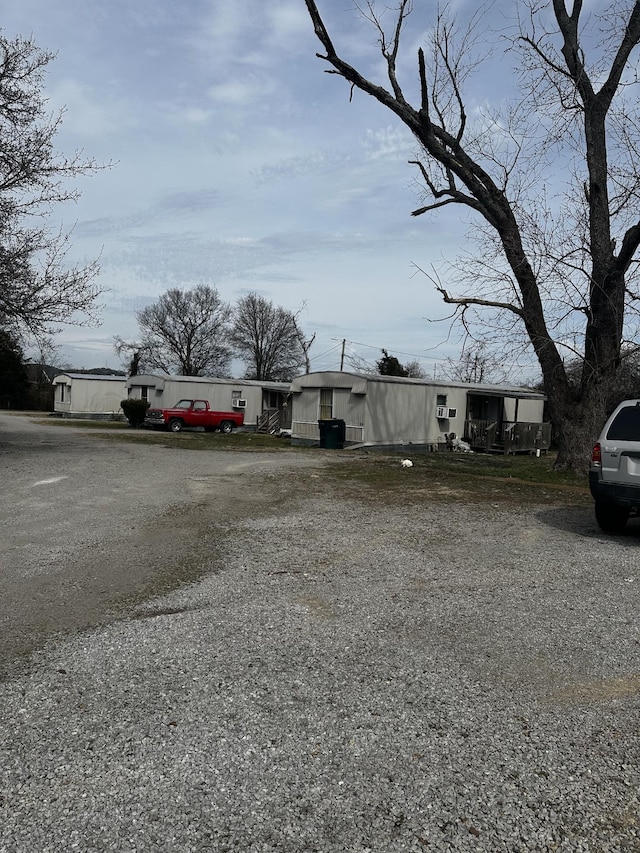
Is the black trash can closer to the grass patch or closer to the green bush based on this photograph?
the grass patch

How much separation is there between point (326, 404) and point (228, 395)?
1094 cm

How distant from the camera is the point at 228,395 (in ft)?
110

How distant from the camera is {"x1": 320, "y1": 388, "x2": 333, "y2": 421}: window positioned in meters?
23.6

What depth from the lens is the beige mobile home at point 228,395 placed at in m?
32.9

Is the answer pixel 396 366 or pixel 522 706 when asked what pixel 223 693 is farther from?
pixel 396 366

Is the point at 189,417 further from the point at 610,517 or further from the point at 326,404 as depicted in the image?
the point at 610,517

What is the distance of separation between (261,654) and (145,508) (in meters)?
5.59

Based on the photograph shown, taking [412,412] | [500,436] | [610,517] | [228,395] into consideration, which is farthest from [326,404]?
[610,517]

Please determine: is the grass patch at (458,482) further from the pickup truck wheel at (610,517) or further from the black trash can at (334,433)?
the black trash can at (334,433)

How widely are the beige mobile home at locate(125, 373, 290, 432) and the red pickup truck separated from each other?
70.4 inches

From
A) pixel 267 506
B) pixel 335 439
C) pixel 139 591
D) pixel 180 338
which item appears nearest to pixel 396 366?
pixel 180 338

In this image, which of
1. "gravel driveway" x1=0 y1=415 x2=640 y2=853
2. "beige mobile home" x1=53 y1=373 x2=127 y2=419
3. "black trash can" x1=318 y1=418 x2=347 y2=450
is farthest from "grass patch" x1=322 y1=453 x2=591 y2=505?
"beige mobile home" x1=53 y1=373 x2=127 y2=419

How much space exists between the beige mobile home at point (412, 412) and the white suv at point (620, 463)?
1461 centimetres

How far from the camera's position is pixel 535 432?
2852 cm
